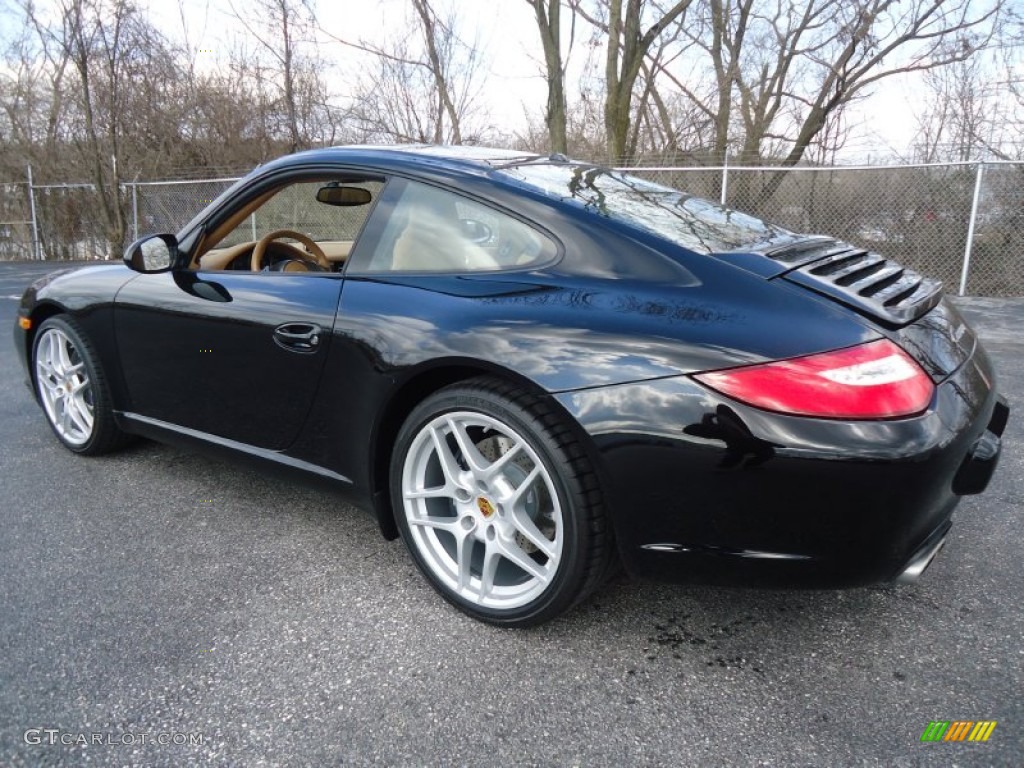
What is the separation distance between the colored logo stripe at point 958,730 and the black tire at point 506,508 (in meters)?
0.82

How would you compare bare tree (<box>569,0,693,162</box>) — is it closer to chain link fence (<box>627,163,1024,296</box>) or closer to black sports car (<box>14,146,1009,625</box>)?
chain link fence (<box>627,163,1024,296</box>)

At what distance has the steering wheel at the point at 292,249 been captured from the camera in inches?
116

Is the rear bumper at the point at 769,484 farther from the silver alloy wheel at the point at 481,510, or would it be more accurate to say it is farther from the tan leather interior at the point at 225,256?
the tan leather interior at the point at 225,256

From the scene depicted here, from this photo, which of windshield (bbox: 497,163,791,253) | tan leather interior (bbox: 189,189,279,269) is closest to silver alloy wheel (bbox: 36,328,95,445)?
tan leather interior (bbox: 189,189,279,269)

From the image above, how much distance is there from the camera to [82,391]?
10.5 feet

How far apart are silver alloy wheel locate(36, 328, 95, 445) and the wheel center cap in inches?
84.4

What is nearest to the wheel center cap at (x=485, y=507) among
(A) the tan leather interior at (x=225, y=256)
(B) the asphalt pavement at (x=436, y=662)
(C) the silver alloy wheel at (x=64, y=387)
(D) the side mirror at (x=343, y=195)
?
(B) the asphalt pavement at (x=436, y=662)

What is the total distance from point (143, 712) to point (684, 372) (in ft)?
4.99

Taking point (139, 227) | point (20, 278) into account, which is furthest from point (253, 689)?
point (139, 227)

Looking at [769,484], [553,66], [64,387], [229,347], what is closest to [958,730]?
[769,484]

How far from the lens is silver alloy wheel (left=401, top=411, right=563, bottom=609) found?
1.91m

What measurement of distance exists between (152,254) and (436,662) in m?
2.02

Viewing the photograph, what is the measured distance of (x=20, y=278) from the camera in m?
11.2

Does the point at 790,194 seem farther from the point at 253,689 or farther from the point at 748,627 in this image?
the point at 253,689
